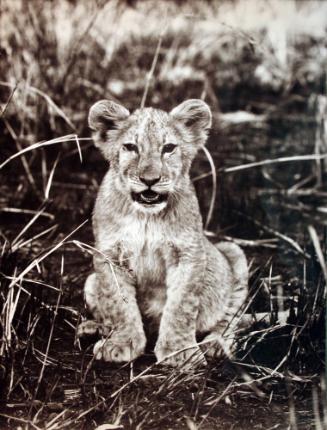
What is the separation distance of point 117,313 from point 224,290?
1.39 ft

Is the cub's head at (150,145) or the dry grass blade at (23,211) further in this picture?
the dry grass blade at (23,211)

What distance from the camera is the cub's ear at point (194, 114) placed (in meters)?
2.60

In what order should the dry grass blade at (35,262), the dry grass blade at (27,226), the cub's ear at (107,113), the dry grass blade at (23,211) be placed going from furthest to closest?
1. the dry grass blade at (23,211)
2. the dry grass blade at (27,226)
3. the cub's ear at (107,113)
4. the dry grass blade at (35,262)

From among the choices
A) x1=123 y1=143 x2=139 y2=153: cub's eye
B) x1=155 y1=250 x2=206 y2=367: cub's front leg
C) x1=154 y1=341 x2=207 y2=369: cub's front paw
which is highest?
x1=123 y1=143 x2=139 y2=153: cub's eye

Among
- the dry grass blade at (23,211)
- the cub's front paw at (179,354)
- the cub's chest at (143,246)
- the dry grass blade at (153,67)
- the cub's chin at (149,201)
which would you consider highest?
the dry grass blade at (153,67)

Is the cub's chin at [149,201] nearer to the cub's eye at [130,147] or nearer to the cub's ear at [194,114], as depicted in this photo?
the cub's eye at [130,147]

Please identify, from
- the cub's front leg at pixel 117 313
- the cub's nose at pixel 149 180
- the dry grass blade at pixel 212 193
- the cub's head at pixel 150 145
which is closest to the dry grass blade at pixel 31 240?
the cub's front leg at pixel 117 313

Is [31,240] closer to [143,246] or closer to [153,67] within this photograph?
[143,246]

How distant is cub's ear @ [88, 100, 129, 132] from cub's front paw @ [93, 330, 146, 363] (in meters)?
0.75

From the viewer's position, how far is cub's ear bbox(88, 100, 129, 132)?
257 centimetres

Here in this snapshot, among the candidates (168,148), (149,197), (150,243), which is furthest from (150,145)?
(150,243)

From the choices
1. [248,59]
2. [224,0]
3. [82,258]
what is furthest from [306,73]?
[82,258]

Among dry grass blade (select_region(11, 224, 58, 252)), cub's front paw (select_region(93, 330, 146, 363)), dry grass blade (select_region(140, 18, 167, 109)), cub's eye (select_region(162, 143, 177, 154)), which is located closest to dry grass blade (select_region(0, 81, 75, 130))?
dry grass blade (select_region(140, 18, 167, 109))

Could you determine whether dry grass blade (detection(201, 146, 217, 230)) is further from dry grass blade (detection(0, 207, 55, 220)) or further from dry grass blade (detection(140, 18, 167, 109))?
dry grass blade (detection(0, 207, 55, 220))
